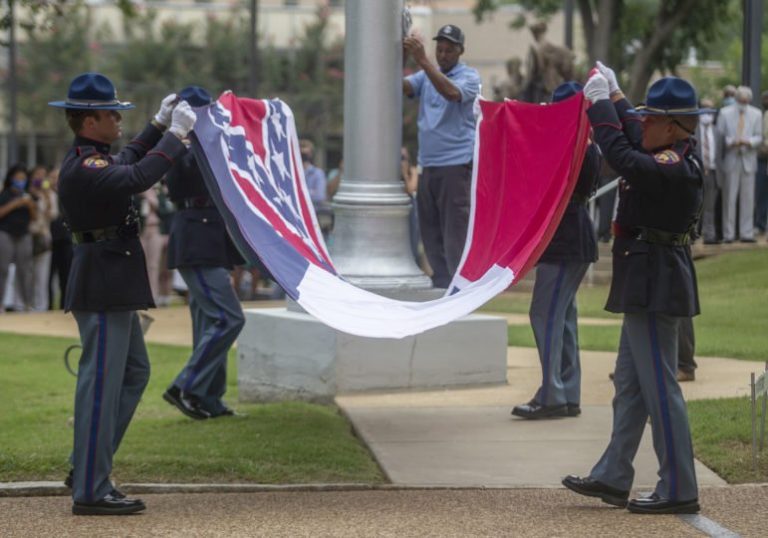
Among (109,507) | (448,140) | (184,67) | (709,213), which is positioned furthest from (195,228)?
(184,67)

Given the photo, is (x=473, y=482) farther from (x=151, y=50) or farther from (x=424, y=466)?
(x=151, y=50)

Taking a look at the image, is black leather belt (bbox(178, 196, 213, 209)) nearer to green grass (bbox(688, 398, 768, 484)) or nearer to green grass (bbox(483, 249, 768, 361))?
green grass (bbox(688, 398, 768, 484))

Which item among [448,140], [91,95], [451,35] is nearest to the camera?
[91,95]

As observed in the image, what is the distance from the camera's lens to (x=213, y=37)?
47.2m

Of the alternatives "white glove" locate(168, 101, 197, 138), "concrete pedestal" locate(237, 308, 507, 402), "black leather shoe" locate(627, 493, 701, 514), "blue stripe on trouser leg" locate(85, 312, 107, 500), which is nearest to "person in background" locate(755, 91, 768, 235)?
"concrete pedestal" locate(237, 308, 507, 402)

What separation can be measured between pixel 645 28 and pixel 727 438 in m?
31.0

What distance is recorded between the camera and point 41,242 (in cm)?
2069

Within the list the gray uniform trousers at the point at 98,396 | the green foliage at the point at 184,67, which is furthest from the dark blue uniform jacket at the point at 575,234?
the green foliage at the point at 184,67

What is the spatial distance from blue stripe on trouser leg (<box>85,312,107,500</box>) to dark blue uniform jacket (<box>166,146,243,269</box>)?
2.57 metres

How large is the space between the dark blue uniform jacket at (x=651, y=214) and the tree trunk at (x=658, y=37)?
2675 cm

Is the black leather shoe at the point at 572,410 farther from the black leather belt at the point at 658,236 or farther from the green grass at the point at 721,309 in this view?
the green grass at the point at 721,309

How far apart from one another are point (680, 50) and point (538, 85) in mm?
13136

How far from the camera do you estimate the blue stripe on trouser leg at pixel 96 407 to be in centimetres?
754

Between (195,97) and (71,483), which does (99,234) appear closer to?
(71,483)
